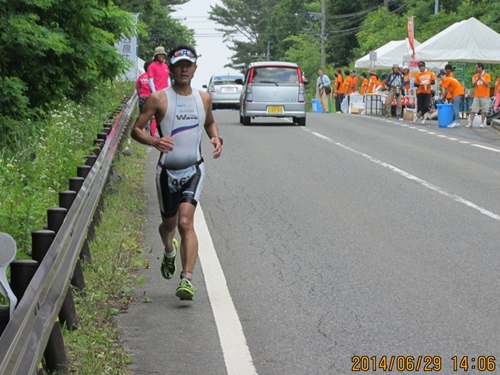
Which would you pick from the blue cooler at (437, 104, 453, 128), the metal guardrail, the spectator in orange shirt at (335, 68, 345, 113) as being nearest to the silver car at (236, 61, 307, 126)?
the blue cooler at (437, 104, 453, 128)

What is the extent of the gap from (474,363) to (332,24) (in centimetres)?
8674

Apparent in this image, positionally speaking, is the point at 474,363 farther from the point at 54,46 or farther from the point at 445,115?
the point at 445,115

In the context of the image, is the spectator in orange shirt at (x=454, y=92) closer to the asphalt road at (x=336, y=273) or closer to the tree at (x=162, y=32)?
the asphalt road at (x=336, y=273)

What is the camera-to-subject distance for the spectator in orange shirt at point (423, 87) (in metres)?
29.8

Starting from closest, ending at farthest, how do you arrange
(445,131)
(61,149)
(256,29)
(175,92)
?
(175,92), (61,149), (445,131), (256,29)

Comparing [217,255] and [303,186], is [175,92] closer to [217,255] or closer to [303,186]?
[217,255]

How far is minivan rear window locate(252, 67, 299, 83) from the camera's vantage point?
28344mm

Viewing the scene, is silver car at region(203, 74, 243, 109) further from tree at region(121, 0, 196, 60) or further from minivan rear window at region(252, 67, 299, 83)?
tree at region(121, 0, 196, 60)

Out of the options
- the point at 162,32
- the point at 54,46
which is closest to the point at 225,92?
the point at 54,46

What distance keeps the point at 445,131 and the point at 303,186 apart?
13.2 meters

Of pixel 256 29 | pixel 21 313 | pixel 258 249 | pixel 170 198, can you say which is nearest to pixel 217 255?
pixel 258 249

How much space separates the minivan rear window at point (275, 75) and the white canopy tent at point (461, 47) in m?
6.49

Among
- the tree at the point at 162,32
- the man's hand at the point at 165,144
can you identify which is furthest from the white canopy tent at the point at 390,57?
the tree at the point at 162,32

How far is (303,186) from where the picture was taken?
45.9 ft
